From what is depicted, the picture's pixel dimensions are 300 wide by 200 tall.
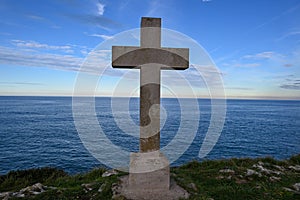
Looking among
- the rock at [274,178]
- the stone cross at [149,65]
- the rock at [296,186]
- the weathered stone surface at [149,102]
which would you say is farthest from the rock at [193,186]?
the rock at [296,186]

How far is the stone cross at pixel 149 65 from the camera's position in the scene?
6.78 meters

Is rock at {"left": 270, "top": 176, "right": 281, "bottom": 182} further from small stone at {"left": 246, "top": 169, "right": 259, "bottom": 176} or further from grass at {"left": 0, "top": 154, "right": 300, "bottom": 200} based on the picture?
small stone at {"left": 246, "top": 169, "right": 259, "bottom": 176}

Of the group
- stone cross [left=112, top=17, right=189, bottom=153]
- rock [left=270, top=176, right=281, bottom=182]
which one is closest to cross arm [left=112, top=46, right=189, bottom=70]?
stone cross [left=112, top=17, right=189, bottom=153]

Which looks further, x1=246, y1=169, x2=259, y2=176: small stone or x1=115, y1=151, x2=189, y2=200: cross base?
x1=246, y1=169, x2=259, y2=176: small stone

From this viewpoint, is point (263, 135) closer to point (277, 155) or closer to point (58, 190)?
point (277, 155)

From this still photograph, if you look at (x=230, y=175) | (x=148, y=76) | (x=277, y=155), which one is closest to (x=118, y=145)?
(x=277, y=155)

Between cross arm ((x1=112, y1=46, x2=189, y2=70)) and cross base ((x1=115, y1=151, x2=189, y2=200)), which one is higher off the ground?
cross arm ((x1=112, y1=46, x2=189, y2=70))

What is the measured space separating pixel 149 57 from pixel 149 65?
0.24m

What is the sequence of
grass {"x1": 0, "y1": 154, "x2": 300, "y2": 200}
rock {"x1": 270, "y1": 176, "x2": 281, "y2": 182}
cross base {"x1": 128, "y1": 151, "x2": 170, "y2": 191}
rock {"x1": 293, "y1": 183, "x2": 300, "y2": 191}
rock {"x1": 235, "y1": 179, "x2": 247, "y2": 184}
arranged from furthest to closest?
1. rock {"x1": 270, "y1": 176, "x2": 281, "y2": 182}
2. rock {"x1": 235, "y1": 179, "x2": 247, "y2": 184}
3. rock {"x1": 293, "y1": 183, "x2": 300, "y2": 191}
4. grass {"x1": 0, "y1": 154, "x2": 300, "y2": 200}
5. cross base {"x1": 128, "y1": 151, "x2": 170, "y2": 191}

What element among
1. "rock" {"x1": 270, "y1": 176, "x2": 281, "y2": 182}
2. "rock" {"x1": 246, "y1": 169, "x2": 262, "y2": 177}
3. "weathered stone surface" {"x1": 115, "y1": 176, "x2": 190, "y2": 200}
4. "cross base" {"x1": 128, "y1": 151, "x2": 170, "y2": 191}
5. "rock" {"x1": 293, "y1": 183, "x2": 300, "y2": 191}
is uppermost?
"cross base" {"x1": 128, "y1": 151, "x2": 170, "y2": 191}

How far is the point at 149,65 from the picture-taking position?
6871 mm

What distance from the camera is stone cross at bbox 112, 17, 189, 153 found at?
6.78 m

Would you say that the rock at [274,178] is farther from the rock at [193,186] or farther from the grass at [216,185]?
the rock at [193,186]

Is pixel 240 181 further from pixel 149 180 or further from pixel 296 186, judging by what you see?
pixel 149 180
